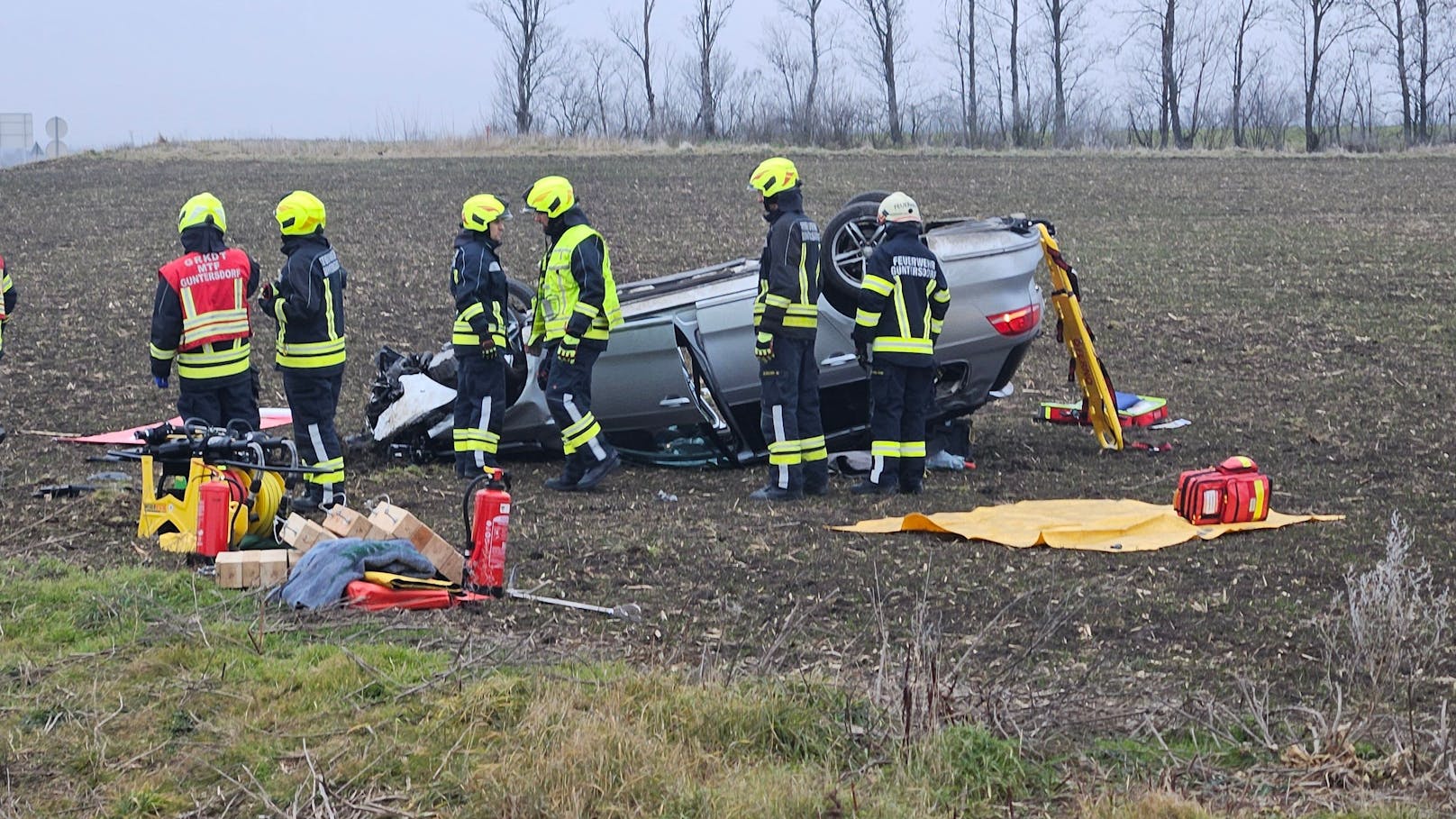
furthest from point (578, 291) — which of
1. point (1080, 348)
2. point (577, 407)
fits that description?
point (1080, 348)

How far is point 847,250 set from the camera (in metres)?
9.22

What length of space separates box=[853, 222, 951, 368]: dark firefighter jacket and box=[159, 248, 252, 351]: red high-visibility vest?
3.63 meters

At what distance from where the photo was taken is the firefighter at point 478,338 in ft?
29.1

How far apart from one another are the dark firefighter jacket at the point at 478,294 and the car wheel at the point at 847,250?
2.03 metres

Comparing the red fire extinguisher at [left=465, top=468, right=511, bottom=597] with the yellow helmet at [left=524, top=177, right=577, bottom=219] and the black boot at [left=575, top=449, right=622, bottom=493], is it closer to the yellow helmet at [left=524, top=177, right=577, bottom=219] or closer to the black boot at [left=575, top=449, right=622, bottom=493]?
the black boot at [left=575, top=449, right=622, bottom=493]

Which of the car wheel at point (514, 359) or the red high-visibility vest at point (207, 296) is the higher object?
the red high-visibility vest at point (207, 296)

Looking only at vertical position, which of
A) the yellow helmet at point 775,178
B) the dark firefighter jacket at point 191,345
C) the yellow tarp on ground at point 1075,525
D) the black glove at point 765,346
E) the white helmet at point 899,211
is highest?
the yellow helmet at point 775,178

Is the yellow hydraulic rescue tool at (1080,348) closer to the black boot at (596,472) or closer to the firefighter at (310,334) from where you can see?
the black boot at (596,472)

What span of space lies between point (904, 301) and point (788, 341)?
A: 28.3 inches

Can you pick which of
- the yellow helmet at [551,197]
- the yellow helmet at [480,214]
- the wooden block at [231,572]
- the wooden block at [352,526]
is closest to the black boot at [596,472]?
the yellow helmet at [551,197]

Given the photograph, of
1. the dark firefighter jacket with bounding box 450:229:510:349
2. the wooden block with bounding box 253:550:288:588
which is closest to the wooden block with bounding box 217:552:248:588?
the wooden block with bounding box 253:550:288:588

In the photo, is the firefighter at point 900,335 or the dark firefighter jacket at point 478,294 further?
the dark firefighter jacket at point 478,294

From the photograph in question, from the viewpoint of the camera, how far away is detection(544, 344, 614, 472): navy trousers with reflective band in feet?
28.5

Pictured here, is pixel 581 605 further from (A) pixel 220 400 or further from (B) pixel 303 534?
(A) pixel 220 400
